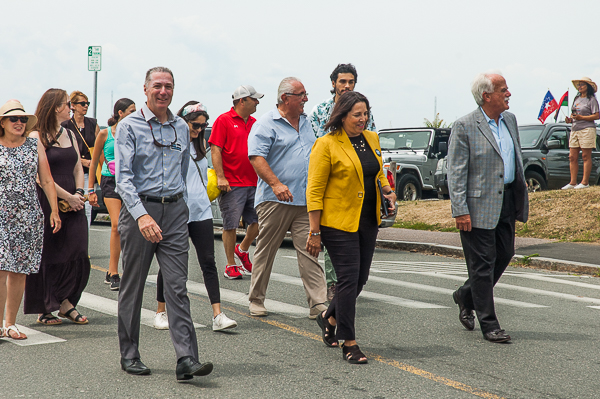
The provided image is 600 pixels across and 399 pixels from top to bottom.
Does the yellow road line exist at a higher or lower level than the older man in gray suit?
lower

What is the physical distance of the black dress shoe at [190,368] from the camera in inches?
169

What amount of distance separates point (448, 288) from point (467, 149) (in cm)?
284

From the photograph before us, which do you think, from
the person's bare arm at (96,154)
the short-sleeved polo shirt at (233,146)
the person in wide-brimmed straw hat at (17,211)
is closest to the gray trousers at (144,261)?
the person in wide-brimmed straw hat at (17,211)

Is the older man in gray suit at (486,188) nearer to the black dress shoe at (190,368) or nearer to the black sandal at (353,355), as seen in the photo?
the black sandal at (353,355)

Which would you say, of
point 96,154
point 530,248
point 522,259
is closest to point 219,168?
point 96,154

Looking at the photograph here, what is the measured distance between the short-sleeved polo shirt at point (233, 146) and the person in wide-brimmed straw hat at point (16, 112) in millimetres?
2746

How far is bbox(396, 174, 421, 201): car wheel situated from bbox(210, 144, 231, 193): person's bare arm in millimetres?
10887

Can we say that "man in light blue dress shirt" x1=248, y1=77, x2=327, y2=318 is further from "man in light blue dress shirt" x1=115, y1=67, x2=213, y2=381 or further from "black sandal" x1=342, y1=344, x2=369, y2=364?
"man in light blue dress shirt" x1=115, y1=67, x2=213, y2=381

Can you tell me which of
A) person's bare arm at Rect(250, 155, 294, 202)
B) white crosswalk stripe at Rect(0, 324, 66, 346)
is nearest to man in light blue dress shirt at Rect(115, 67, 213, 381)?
white crosswalk stripe at Rect(0, 324, 66, 346)

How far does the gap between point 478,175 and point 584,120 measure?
10397 mm

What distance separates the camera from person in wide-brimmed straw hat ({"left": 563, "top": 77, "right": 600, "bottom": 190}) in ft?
48.2

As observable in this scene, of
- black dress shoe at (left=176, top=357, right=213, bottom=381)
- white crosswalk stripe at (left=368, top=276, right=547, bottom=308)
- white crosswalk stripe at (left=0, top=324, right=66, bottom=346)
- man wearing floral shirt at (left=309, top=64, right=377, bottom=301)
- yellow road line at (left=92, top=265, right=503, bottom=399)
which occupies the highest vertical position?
man wearing floral shirt at (left=309, top=64, right=377, bottom=301)

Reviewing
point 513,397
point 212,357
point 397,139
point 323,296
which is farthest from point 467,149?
point 397,139

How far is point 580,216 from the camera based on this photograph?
1302cm
